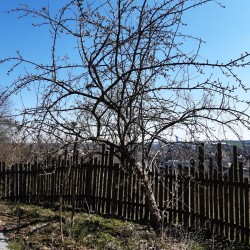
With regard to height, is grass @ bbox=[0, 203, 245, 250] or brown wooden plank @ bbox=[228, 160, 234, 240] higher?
brown wooden plank @ bbox=[228, 160, 234, 240]

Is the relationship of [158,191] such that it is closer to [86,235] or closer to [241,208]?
[241,208]

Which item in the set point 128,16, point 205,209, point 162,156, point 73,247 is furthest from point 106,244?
point 128,16

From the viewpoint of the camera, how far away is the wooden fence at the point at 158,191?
6695mm

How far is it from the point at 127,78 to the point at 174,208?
3135mm

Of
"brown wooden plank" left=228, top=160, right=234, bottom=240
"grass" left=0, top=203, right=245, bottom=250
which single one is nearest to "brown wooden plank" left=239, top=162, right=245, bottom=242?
"brown wooden plank" left=228, top=160, right=234, bottom=240

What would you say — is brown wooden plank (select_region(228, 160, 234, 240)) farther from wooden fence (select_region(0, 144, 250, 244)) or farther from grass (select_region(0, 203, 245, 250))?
grass (select_region(0, 203, 245, 250))

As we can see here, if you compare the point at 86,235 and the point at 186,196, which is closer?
the point at 86,235

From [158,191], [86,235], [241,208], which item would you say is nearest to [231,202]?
[241,208]

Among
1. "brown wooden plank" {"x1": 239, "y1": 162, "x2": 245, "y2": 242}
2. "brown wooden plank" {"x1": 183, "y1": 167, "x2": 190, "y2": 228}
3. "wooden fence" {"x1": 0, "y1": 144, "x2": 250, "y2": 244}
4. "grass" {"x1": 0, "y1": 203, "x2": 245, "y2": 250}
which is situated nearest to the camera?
"grass" {"x1": 0, "y1": 203, "x2": 245, "y2": 250}

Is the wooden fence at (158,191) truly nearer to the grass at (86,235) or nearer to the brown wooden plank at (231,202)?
the brown wooden plank at (231,202)

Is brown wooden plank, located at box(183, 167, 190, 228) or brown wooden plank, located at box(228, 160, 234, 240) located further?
brown wooden plank, located at box(183, 167, 190, 228)

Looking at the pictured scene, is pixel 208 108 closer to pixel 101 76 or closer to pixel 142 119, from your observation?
pixel 142 119

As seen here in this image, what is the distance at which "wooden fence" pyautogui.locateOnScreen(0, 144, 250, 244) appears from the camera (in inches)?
264

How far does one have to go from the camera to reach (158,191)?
7898mm
